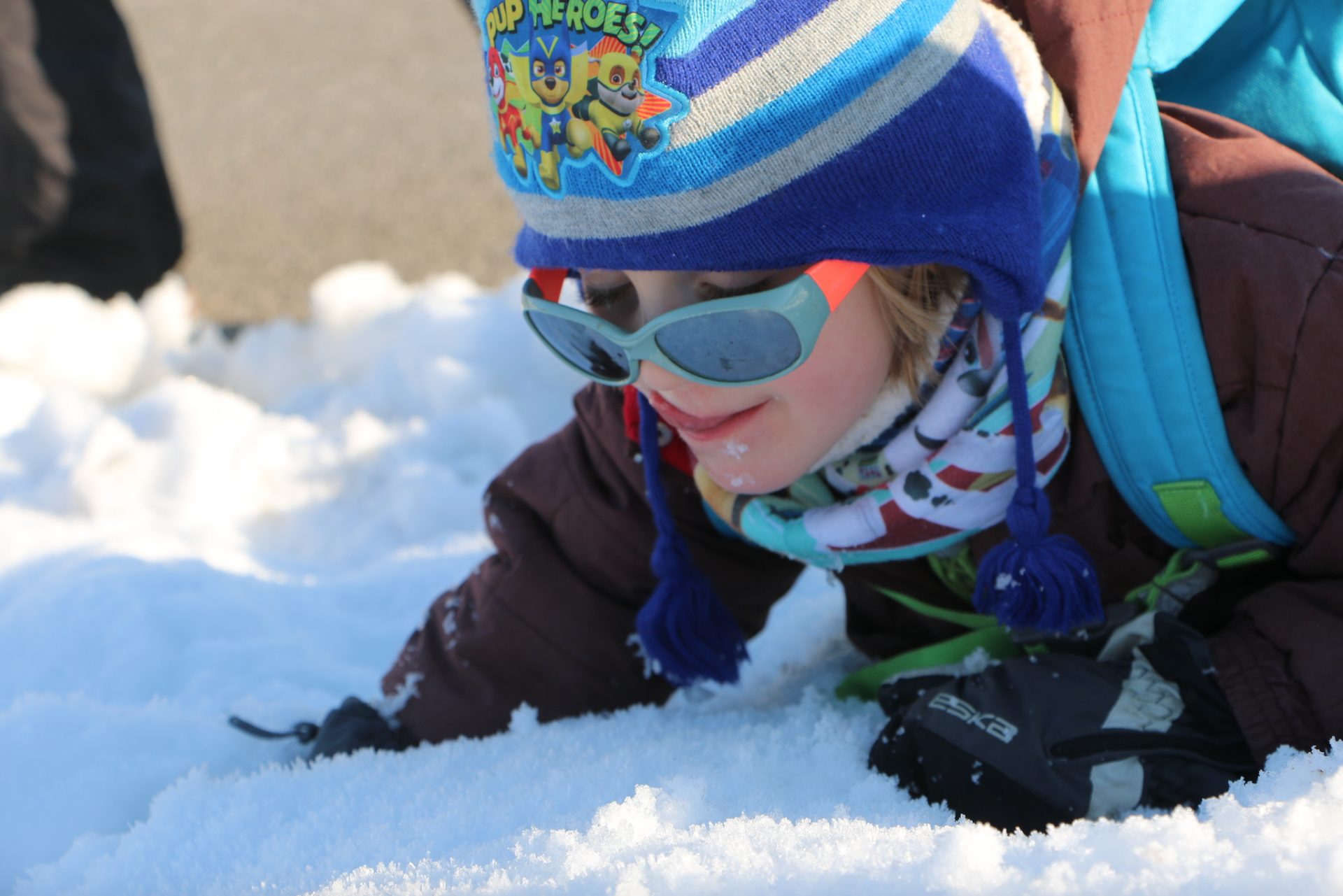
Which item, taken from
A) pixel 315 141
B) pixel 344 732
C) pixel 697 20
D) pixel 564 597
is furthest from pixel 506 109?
pixel 315 141

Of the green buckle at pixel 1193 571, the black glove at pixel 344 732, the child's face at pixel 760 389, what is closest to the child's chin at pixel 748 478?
the child's face at pixel 760 389

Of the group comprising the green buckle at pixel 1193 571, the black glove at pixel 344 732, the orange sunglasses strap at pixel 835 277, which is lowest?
the black glove at pixel 344 732

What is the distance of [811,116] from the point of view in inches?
35.6

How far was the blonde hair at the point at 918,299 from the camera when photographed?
101cm

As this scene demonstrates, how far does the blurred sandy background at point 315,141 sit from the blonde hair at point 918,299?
1.72 m

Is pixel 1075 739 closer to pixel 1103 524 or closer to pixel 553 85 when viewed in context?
pixel 1103 524

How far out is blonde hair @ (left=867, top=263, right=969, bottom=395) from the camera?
1.01m

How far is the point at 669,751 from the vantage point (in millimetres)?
1093

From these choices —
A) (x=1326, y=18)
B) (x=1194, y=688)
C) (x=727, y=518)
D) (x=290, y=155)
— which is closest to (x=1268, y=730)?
(x=1194, y=688)

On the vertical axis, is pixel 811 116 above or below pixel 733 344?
above

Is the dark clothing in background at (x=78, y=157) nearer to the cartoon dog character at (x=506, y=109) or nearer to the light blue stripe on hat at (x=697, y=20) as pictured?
the cartoon dog character at (x=506, y=109)

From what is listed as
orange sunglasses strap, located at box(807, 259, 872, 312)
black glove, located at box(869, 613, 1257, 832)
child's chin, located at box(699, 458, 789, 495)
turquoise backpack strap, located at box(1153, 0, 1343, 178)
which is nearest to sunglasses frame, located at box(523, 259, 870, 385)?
orange sunglasses strap, located at box(807, 259, 872, 312)

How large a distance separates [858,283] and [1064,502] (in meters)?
0.29

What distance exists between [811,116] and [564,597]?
2.05 ft
